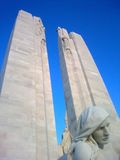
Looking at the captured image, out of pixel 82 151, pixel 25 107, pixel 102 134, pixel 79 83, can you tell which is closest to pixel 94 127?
pixel 102 134

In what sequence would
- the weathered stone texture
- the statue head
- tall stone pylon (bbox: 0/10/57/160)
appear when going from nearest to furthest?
the statue head
tall stone pylon (bbox: 0/10/57/160)
the weathered stone texture

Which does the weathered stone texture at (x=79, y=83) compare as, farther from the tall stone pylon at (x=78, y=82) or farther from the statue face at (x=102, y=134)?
the statue face at (x=102, y=134)

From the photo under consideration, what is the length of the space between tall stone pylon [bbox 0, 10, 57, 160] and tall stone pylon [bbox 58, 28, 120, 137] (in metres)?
0.78

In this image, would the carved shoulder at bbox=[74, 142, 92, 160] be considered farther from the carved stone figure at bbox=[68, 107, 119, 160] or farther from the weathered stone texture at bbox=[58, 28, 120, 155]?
the weathered stone texture at bbox=[58, 28, 120, 155]

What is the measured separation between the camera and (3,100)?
186 inches

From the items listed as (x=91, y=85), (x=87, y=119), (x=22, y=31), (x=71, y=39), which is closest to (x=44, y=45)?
(x=22, y=31)

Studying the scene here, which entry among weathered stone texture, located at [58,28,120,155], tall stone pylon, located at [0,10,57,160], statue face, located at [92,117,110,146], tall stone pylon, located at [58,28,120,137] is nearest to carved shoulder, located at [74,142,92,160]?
statue face, located at [92,117,110,146]

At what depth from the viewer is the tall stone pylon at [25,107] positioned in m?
4.11

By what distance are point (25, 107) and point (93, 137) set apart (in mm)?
3215

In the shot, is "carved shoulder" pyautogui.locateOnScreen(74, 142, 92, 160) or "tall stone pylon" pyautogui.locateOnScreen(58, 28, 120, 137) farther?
"tall stone pylon" pyautogui.locateOnScreen(58, 28, 120, 137)

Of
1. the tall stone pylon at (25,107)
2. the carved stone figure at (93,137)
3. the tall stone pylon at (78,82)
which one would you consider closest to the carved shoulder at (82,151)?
the carved stone figure at (93,137)

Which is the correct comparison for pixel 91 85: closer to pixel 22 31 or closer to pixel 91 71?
pixel 91 71

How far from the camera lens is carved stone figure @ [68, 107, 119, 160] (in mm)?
1771

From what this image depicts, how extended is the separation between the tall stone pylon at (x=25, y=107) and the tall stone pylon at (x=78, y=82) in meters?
0.78
